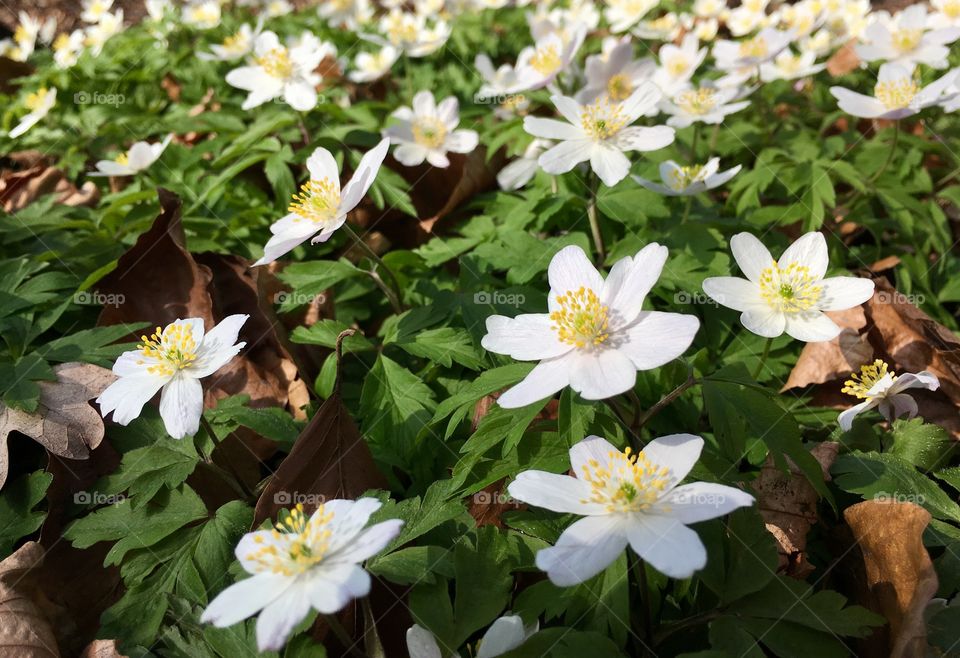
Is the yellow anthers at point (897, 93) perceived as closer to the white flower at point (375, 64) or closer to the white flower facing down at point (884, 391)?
the white flower facing down at point (884, 391)

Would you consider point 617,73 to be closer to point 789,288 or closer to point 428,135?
point 428,135

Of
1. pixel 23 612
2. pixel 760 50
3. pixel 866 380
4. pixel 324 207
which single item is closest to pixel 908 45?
pixel 760 50

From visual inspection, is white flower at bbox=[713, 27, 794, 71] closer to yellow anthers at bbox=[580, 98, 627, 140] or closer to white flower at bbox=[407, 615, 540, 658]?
yellow anthers at bbox=[580, 98, 627, 140]

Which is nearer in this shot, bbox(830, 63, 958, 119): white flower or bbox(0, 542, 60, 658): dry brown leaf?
bbox(0, 542, 60, 658): dry brown leaf

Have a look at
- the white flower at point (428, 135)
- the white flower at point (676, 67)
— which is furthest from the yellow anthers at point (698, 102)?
the white flower at point (428, 135)

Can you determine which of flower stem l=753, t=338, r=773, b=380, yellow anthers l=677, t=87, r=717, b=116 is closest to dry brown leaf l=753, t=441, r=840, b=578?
flower stem l=753, t=338, r=773, b=380

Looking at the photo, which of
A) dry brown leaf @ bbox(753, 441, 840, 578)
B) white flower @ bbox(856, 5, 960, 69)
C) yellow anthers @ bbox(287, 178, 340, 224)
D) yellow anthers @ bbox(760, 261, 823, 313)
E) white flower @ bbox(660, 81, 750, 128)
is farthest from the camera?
white flower @ bbox(856, 5, 960, 69)

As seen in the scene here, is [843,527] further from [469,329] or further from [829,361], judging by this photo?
[469,329]

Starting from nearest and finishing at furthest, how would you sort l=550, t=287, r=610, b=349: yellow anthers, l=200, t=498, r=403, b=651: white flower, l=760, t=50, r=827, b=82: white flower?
l=200, t=498, r=403, b=651: white flower
l=550, t=287, r=610, b=349: yellow anthers
l=760, t=50, r=827, b=82: white flower
